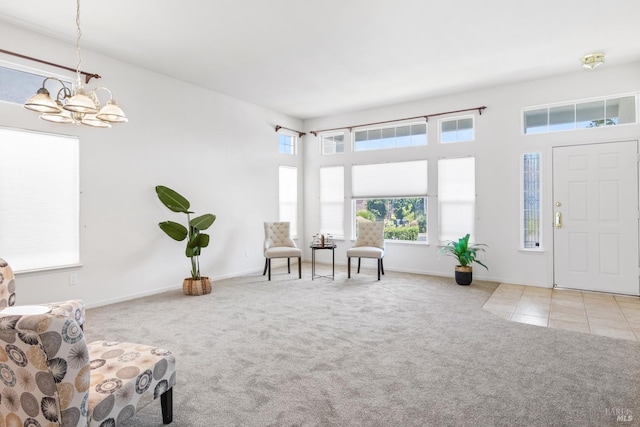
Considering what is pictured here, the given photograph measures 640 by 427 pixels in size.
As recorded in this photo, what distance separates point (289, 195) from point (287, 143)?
110 centimetres

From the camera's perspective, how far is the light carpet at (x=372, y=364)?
2.01 meters

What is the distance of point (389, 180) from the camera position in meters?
6.48

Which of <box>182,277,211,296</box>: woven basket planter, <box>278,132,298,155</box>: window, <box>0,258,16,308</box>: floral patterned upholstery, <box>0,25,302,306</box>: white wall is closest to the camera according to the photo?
<box>0,258,16,308</box>: floral patterned upholstery

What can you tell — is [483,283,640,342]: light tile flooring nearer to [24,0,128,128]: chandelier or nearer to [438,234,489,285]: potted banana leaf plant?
[438,234,489,285]: potted banana leaf plant

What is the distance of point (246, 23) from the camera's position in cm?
348

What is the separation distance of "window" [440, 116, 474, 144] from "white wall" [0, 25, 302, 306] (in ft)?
10.8

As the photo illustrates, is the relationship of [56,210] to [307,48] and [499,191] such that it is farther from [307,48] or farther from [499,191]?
[499,191]

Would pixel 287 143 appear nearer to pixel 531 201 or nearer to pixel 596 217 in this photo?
pixel 531 201

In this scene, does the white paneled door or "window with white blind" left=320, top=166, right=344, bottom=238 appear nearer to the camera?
the white paneled door

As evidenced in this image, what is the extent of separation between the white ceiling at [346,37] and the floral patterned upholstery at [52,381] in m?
3.00

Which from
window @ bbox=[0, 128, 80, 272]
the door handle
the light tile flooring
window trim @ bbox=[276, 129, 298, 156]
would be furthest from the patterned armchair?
the door handle

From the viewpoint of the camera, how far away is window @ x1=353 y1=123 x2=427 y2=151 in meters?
6.18

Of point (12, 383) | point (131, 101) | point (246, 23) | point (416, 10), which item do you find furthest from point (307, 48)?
point (12, 383)

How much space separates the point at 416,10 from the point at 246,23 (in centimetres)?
169
